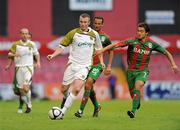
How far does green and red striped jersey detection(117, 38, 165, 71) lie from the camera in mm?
16125

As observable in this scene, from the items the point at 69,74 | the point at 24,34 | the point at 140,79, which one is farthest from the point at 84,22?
the point at 24,34

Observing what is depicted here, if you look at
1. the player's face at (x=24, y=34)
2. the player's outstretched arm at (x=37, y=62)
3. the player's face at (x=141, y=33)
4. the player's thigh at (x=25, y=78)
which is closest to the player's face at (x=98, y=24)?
the player's face at (x=141, y=33)

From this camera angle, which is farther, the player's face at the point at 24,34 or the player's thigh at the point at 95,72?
the player's face at the point at 24,34

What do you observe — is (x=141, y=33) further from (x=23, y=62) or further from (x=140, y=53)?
(x=23, y=62)

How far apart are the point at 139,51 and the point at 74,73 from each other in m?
1.60

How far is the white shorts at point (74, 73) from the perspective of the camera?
15.4 meters

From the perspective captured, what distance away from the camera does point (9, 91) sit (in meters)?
35.2

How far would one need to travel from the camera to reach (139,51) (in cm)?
1617

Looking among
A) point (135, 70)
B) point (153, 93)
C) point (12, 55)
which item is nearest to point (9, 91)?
point (153, 93)

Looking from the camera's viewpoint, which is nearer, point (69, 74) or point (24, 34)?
point (69, 74)

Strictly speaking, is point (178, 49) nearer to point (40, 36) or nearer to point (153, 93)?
point (153, 93)

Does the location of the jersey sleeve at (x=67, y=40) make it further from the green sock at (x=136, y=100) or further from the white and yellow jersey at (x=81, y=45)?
the green sock at (x=136, y=100)

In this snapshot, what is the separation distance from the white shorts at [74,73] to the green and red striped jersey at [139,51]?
1190 millimetres

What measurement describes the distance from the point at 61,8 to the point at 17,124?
21.5 meters
